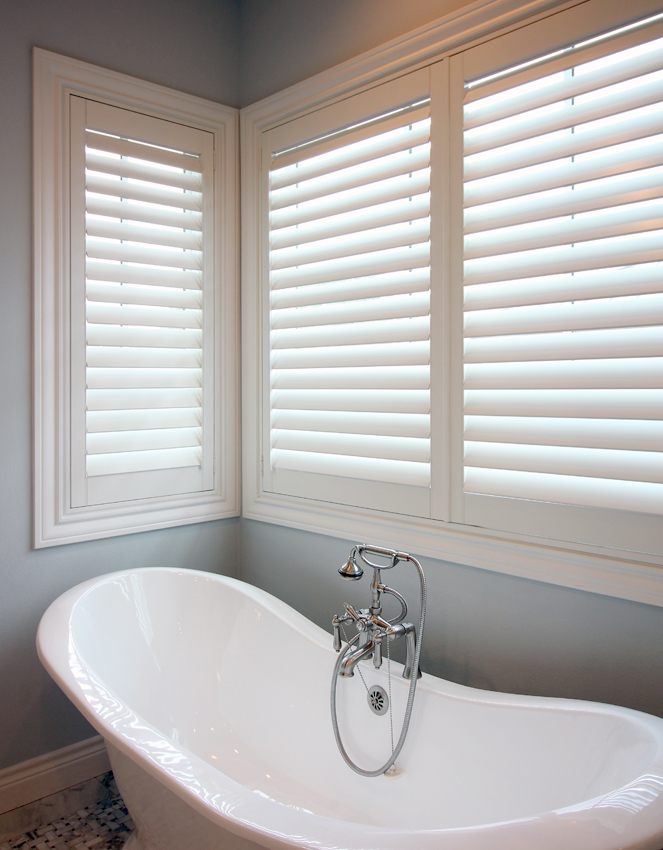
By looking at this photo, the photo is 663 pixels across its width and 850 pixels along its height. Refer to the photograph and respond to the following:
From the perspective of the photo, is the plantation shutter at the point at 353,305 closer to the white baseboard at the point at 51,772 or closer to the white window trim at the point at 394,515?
the white window trim at the point at 394,515

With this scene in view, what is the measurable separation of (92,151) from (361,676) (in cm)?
187

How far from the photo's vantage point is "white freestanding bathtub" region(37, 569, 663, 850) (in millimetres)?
864

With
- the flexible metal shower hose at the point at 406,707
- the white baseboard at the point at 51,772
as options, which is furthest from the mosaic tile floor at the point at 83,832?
the flexible metal shower hose at the point at 406,707

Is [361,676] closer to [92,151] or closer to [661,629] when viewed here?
[661,629]

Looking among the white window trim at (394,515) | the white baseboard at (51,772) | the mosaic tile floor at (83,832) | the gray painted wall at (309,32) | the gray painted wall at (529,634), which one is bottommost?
the mosaic tile floor at (83,832)

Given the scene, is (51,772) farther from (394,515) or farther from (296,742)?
(394,515)

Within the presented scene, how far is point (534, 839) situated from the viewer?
805 mm

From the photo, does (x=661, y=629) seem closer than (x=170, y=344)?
Yes

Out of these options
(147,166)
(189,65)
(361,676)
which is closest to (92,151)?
(147,166)

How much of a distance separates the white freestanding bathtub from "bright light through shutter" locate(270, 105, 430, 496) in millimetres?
572

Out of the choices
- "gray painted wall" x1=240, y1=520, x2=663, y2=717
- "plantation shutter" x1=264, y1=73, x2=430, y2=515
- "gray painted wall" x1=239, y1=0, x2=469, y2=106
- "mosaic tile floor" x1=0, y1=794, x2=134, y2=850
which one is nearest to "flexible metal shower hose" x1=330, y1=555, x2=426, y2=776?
"gray painted wall" x1=240, y1=520, x2=663, y2=717

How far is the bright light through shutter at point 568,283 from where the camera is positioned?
1346mm

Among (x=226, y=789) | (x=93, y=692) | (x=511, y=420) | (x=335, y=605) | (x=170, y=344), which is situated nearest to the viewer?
(x=226, y=789)

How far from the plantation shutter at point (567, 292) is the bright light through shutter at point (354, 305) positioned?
18cm
